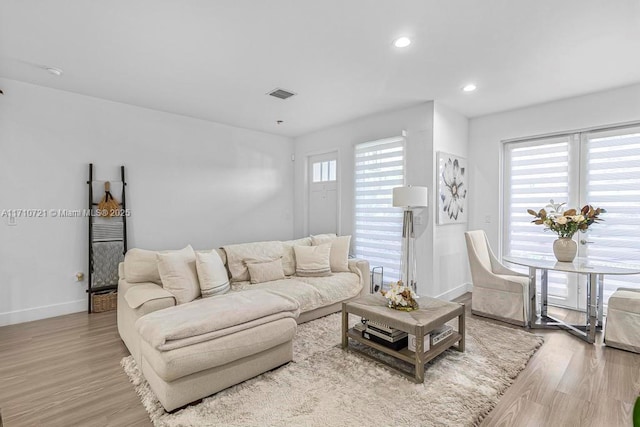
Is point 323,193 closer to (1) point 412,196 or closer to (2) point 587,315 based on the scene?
(1) point 412,196

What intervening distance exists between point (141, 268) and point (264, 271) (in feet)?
4.07

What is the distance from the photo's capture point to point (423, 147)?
4.05 meters

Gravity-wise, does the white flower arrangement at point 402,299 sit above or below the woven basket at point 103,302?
above

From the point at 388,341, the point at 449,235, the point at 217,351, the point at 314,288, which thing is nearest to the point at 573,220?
the point at 449,235

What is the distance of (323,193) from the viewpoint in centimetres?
548

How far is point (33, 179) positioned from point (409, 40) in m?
4.22

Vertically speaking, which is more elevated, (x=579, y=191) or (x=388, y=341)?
(x=579, y=191)

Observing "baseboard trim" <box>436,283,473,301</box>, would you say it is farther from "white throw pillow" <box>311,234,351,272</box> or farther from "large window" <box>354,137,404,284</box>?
"white throw pillow" <box>311,234,351,272</box>

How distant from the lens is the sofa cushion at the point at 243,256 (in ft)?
11.6

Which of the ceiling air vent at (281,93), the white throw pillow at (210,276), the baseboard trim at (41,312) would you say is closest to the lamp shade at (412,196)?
the ceiling air vent at (281,93)

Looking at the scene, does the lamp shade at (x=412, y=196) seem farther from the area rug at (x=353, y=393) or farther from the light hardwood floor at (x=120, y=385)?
the light hardwood floor at (x=120, y=385)

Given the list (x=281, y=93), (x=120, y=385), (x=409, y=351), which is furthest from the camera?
(x=281, y=93)

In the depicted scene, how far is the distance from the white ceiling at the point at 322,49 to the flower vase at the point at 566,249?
172 centimetres

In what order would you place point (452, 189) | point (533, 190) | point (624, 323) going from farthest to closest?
point (452, 189), point (533, 190), point (624, 323)
